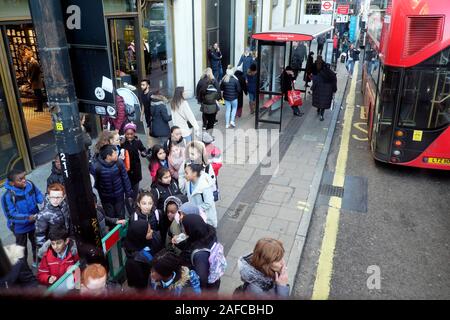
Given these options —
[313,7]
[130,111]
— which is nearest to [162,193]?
[130,111]

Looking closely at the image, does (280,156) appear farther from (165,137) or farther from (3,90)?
(3,90)

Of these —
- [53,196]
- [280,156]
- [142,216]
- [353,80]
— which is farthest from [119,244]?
[353,80]

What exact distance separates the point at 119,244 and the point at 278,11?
24.5 m

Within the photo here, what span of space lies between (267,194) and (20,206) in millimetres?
4190

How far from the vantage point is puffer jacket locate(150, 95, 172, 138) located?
7.31 m

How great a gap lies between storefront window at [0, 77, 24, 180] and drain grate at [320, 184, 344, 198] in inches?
236

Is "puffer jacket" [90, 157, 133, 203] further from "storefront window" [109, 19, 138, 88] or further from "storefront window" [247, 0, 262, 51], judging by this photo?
"storefront window" [247, 0, 262, 51]

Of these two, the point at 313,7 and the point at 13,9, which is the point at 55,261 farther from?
the point at 313,7

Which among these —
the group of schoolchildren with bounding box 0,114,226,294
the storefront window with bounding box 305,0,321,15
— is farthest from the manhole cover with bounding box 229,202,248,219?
the storefront window with bounding box 305,0,321,15

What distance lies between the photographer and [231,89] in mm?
10461

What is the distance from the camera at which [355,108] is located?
1424cm

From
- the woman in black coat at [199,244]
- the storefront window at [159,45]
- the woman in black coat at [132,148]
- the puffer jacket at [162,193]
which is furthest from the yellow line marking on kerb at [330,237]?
the storefront window at [159,45]

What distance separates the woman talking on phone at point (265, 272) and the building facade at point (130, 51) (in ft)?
16.3

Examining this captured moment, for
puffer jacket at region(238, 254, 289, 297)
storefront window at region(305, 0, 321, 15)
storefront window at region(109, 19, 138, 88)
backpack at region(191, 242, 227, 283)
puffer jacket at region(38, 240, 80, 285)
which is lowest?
puffer jacket at region(38, 240, 80, 285)
